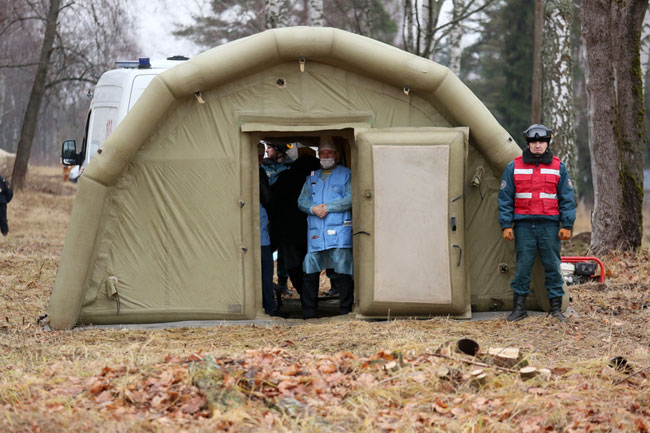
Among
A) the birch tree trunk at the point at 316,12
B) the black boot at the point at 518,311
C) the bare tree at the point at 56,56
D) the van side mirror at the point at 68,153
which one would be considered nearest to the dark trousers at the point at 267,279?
the black boot at the point at 518,311

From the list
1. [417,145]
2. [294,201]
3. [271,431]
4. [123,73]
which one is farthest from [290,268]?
[271,431]

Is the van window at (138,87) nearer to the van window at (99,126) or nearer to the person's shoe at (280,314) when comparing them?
the van window at (99,126)

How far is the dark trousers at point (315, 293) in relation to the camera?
8914 millimetres

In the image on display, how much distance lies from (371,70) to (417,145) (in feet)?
2.83

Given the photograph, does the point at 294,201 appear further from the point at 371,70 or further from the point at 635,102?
the point at 635,102

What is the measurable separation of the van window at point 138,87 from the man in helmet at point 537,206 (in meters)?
4.98

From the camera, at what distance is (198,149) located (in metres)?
8.57

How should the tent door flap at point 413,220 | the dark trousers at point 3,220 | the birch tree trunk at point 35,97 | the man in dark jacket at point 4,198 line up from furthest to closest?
1. the birch tree trunk at point 35,97
2. the dark trousers at point 3,220
3. the man in dark jacket at point 4,198
4. the tent door flap at point 413,220

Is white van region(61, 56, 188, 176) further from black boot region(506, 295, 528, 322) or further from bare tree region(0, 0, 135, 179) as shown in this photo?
bare tree region(0, 0, 135, 179)

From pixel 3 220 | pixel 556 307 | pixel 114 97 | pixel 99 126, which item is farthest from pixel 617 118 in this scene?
pixel 3 220

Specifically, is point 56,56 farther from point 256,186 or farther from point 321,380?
point 321,380

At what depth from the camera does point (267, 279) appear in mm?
9383

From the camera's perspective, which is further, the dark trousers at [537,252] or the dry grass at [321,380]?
the dark trousers at [537,252]

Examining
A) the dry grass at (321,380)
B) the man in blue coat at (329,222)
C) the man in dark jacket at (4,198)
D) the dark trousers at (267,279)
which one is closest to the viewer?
the dry grass at (321,380)
